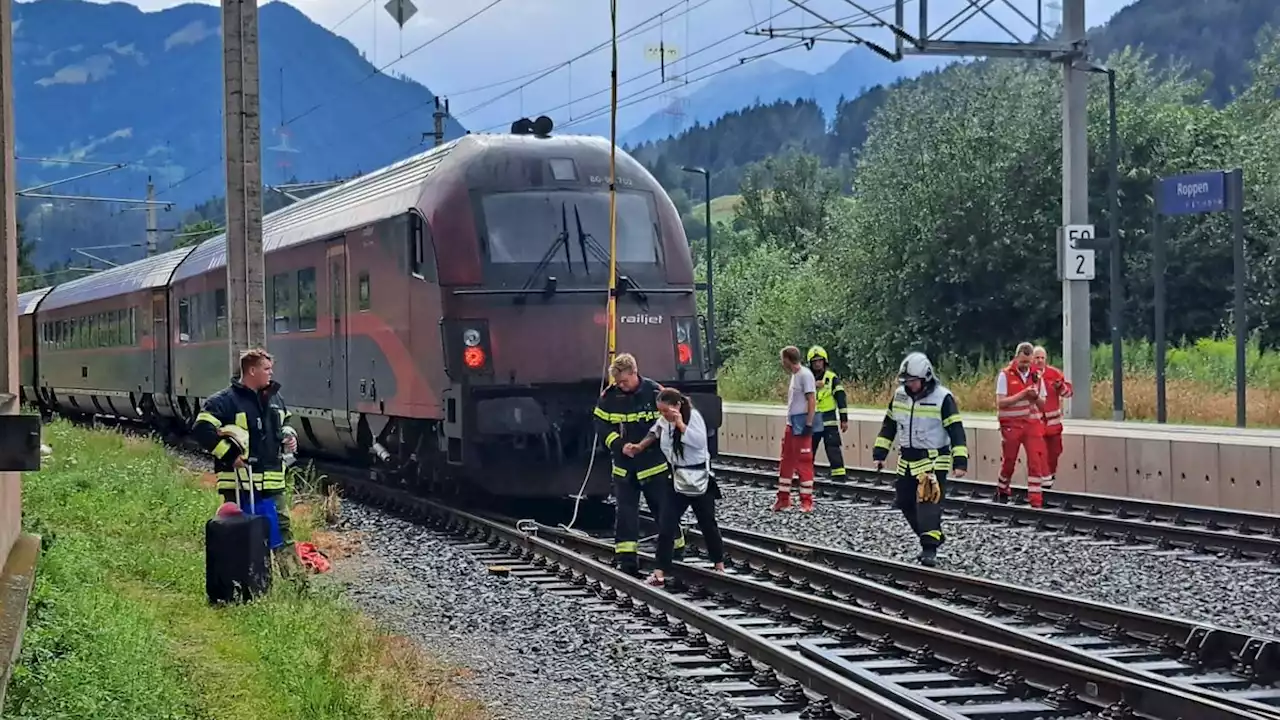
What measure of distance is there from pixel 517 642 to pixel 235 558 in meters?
1.88

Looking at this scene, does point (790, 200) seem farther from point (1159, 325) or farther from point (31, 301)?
point (1159, 325)

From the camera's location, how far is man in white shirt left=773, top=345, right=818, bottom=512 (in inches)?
617

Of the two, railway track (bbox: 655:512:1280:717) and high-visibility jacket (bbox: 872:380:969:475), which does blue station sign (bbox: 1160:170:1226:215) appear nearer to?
Answer: high-visibility jacket (bbox: 872:380:969:475)

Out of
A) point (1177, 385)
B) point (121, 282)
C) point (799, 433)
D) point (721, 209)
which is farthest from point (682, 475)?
point (721, 209)

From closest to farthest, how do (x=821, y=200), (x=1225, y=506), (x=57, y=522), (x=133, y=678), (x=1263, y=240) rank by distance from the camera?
(x=133, y=678)
(x=57, y=522)
(x=1225, y=506)
(x=1263, y=240)
(x=821, y=200)

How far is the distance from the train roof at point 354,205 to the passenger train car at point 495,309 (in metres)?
0.05

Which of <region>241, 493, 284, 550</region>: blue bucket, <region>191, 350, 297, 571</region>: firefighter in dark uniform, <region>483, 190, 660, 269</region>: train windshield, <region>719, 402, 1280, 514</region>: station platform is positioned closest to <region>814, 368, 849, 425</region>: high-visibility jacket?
<region>719, 402, 1280, 514</region>: station platform

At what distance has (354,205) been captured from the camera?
662 inches

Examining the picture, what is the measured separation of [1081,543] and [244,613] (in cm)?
721

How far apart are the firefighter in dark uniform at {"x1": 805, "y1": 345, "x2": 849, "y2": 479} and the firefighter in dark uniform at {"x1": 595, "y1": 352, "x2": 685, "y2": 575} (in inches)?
223

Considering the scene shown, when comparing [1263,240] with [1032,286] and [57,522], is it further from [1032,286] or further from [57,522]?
[57,522]

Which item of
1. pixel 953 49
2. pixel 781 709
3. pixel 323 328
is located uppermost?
pixel 953 49

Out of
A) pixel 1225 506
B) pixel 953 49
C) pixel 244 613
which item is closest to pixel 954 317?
pixel 953 49

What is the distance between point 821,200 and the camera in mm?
94375
